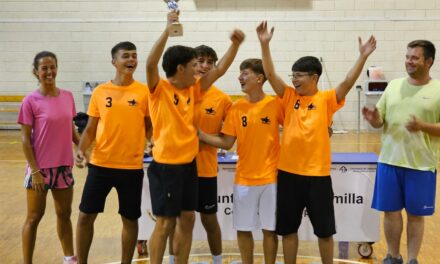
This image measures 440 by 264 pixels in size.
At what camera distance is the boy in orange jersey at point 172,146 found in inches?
140

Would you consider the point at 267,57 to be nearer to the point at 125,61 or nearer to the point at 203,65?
the point at 203,65

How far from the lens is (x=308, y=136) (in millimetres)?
3756

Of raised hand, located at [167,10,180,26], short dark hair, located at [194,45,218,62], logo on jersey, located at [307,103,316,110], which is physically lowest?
logo on jersey, located at [307,103,316,110]

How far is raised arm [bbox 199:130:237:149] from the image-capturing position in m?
3.86

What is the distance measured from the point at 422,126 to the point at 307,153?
35.0 inches

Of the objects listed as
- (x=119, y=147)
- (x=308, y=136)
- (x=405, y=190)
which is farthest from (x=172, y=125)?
(x=405, y=190)

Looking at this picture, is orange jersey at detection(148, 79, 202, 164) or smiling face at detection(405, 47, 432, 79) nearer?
orange jersey at detection(148, 79, 202, 164)

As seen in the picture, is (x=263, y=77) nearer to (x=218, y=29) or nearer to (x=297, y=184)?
(x=297, y=184)

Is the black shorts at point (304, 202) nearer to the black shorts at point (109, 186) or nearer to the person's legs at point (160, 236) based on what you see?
the person's legs at point (160, 236)

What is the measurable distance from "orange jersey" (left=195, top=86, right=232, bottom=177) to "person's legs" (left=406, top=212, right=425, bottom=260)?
164 centimetres

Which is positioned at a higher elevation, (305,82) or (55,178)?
(305,82)

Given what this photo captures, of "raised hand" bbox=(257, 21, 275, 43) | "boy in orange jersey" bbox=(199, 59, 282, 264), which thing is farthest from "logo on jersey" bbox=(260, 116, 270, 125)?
"raised hand" bbox=(257, 21, 275, 43)

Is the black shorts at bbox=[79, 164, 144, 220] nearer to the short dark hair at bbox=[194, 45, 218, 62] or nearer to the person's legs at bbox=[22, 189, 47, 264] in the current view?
the person's legs at bbox=[22, 189, 47, 264]

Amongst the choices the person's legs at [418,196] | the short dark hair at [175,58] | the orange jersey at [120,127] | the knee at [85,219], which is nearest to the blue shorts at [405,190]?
the person's legs at [418,196]
